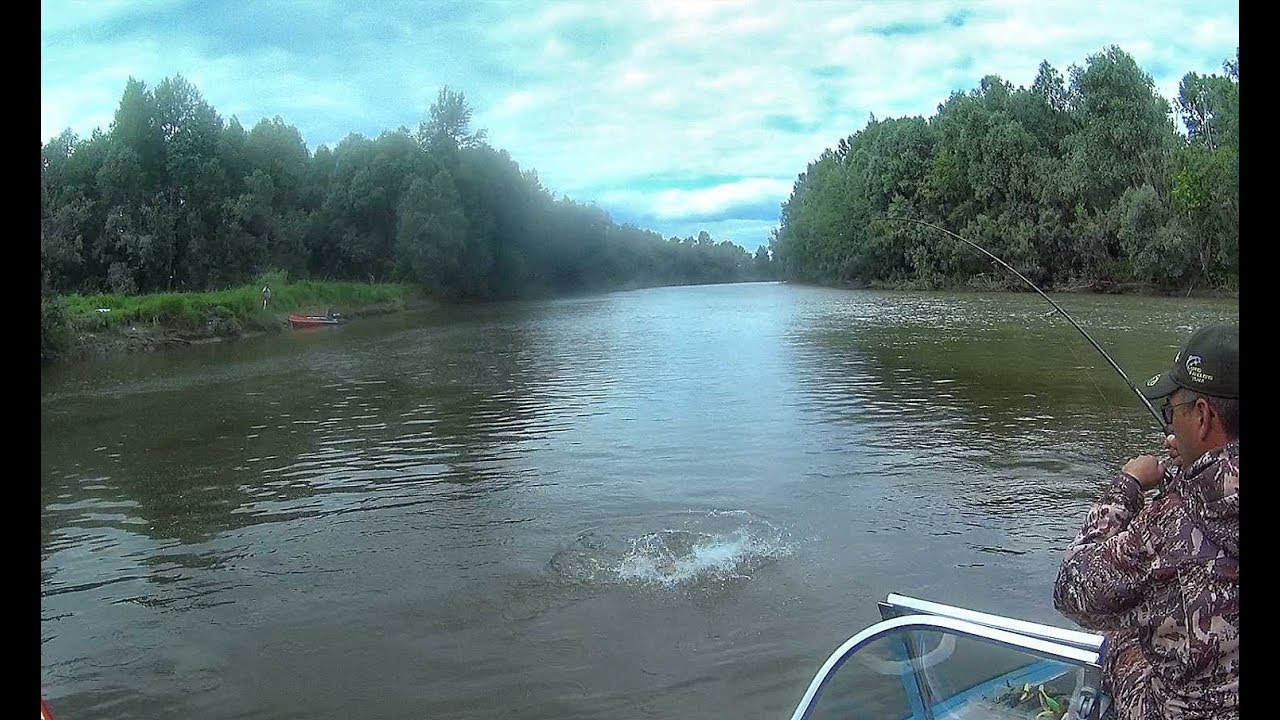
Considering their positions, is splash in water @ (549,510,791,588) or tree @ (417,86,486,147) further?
tree @ (417,86,486,147)

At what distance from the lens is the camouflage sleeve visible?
89.1 inches

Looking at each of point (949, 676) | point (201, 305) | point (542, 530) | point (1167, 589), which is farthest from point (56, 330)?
point (1167, 589)

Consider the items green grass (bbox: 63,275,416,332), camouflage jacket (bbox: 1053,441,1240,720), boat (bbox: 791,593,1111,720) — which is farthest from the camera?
green grass (bbox: 63,275,416,332)

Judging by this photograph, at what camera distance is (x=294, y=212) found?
62562 millimetres

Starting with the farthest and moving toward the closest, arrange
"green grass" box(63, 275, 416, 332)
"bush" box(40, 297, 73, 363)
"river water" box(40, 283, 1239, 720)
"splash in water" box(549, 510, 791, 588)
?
"green grass" box(63, 275, 416, 332)
"bush" box(40, 297, 73, 363)
"splash in water" box(549, 510, 791, 588)
"river water" box(40, 283, 1239, 720)

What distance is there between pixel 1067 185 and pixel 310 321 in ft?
145

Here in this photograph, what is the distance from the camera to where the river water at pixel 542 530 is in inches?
242

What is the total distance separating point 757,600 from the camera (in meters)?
7.02

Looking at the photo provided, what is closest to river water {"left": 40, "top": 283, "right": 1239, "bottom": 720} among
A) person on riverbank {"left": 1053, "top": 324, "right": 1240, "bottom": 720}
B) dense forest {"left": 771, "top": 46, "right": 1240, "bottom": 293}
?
person on riverbank {"left": 1053, "top": 324, "right": 1240, "bottom": 720}

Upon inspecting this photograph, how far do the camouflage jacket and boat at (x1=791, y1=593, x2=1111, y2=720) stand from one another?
7.6 inches

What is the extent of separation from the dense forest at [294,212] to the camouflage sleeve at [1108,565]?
82.8 feet

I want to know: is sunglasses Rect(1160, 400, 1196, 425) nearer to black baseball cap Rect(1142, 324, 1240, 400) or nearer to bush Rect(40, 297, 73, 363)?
black baseball cap Rect(1142, 324, 1240, 400)

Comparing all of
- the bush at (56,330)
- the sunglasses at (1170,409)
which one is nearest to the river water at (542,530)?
the sunglasses at (1170,409)
